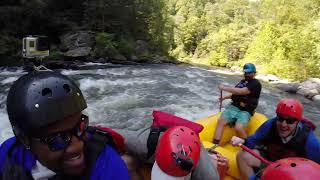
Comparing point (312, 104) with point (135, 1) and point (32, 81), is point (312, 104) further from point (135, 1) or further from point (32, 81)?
point (135, 1)

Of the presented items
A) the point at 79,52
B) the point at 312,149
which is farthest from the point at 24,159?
the point at 79,52

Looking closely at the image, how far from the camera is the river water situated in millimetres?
7941

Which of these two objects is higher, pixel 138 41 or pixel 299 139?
pixel 299 139

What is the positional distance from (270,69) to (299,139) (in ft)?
62.2

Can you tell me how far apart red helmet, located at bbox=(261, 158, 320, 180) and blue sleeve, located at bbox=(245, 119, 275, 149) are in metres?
1.84

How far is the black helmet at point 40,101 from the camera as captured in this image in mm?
1285

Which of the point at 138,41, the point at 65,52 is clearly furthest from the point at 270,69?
the point at 65,52

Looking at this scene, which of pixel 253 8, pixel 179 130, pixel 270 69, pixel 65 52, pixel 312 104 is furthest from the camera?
pixel 253 8

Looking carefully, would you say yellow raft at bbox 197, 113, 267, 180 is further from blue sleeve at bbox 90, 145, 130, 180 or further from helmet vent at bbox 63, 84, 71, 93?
helmet vent at bbox 63, 84, 71, 93

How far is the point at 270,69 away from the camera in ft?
70.1

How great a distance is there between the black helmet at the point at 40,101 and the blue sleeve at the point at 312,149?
7.79 feet

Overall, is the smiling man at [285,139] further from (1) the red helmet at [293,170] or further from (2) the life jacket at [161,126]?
(1) the red helmet at [293,170]

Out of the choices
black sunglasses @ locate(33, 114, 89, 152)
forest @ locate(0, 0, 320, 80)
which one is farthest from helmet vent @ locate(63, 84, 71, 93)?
forest @ locate(0, 0, 320, 80)

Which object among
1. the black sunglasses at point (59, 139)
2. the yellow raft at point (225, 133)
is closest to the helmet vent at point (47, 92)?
the black sunglasses at point (59, 139)
